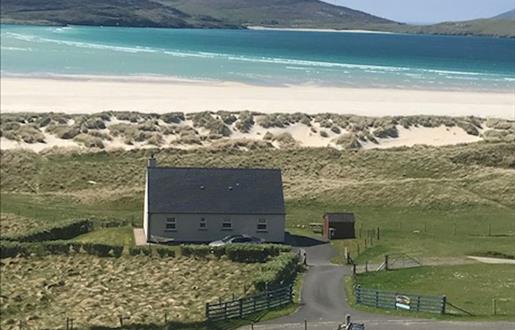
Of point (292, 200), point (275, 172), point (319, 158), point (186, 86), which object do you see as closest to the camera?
point (275, 172)

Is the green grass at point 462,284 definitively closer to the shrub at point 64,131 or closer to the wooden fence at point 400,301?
the wooden fence at point 400,301

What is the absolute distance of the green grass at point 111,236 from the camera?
41781mm

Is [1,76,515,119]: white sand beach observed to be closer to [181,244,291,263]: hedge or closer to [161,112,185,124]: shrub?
[161,112,185,124]: shrub

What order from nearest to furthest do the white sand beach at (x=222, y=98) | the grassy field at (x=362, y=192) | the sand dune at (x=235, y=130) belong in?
the grassy field at (x=362, y=192)
the sand dune at (x=235, y=130)
the white sand beach at (x=222, y=98)

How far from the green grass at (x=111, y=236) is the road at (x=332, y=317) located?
1093 centimetres

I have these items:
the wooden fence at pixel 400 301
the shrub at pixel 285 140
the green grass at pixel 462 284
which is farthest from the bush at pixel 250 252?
the shrub at pixel 285 140

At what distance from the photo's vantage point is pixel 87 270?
37.4 meters

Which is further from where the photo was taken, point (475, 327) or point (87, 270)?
point (87, 270)

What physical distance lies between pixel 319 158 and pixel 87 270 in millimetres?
32033

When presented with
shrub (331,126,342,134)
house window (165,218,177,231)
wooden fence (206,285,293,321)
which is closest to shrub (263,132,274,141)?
shrub (331,126,342,134)

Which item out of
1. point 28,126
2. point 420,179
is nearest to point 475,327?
point 420,179

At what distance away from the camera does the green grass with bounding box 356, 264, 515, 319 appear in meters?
30.4

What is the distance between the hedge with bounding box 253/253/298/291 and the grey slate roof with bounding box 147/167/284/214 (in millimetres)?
5480

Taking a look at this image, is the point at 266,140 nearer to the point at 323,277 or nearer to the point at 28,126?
the point at 28,126
